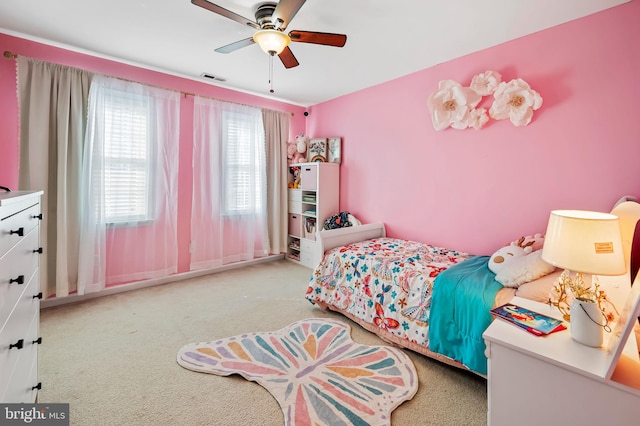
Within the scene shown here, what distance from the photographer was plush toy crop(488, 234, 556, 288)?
1.83 m

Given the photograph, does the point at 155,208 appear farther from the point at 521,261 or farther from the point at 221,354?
the point at 521,261

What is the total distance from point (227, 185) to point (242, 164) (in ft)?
1.23

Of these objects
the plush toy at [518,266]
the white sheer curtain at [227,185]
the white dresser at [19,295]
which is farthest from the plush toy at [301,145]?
the white dresser at [19,295]

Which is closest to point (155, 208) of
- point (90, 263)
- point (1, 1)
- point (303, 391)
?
point (90, 263)

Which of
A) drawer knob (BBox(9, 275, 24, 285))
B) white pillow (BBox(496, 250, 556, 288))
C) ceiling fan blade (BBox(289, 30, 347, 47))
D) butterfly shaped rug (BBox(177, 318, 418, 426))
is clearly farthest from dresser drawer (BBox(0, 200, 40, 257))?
white pillow (BBox(496, 250, 556, 288))

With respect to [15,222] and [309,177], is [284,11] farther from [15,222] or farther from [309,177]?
[309,177]

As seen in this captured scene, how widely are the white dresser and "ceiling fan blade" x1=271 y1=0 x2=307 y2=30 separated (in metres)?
1.64

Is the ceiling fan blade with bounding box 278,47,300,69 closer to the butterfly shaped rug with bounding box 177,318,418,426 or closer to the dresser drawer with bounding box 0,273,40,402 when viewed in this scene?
the dresser drawer with bounding box 0,273,40,402

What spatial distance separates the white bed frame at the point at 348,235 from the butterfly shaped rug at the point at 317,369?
Result: 83cm

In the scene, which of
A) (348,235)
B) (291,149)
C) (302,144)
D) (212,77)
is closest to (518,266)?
(348,235)

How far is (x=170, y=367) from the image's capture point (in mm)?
1952

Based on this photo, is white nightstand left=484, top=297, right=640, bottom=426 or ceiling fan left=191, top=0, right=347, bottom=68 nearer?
white nightstand left=484, top=297, right=640, bottom=426

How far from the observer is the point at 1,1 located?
6.86 feet

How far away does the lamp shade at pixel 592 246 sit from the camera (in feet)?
3.71
